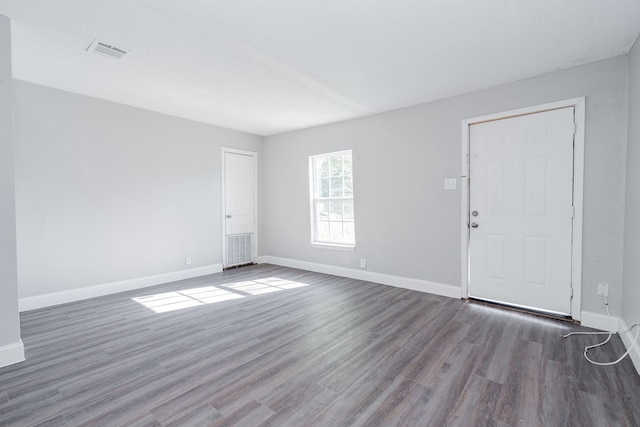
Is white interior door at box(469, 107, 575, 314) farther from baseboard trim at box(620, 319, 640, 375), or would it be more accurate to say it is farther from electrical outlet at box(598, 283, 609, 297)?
baseboard trim at box(620, 319, 640, 375)

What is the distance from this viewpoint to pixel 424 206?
3.95 metres

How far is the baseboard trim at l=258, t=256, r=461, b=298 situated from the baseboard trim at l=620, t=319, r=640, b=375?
55.9 inches

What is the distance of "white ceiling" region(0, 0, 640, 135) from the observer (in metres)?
2.07

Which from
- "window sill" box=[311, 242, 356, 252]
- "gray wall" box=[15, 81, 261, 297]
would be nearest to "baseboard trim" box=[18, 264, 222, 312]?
"gray wall" box=[15, 81, 261, 297]

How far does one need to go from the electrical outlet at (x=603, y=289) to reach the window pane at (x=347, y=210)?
3057mm

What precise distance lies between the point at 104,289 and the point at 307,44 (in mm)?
3905

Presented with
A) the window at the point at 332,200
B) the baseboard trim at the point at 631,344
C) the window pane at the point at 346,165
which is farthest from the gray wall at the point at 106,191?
the baseboard trim at the point at 631,344

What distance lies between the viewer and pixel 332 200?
5102 mm

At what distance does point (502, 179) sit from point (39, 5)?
4.37m

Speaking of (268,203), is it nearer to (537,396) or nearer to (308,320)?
(308,320)

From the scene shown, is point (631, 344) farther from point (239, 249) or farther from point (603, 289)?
point (239, 249)

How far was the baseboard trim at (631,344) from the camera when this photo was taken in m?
2.08

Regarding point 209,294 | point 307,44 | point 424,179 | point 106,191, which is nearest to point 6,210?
point 106,191

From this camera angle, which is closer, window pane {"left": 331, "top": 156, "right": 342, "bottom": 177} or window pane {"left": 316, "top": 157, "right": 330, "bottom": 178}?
window pane {"left": 331, "top": 156, "right": 342, "bottom": 177}
